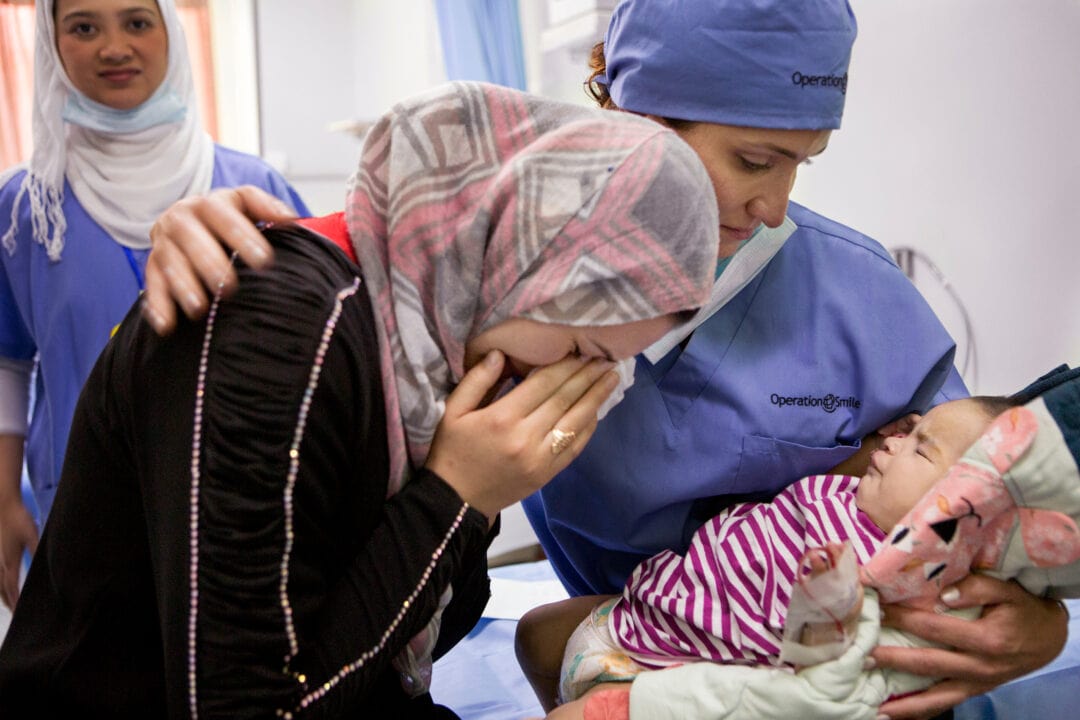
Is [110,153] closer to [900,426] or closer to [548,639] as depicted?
[548,639]

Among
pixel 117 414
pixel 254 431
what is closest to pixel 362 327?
pixel 254 431

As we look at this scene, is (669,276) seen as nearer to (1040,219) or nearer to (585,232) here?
(585,232)

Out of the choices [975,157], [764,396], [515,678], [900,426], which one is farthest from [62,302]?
[975,157]

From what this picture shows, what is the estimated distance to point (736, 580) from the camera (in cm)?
124

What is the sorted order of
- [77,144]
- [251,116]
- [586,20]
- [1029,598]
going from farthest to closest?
[251,116], [586,20], [77,144], [1029,598]

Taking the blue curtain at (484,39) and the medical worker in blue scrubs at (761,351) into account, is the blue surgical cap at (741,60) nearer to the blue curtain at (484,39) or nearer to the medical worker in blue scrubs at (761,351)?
the medical worker in blue scrubs at (761,351)

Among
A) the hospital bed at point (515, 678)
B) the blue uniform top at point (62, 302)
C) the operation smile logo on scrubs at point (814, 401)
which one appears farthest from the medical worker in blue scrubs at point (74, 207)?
the operation smile logo on scrubs at point (814, 401)

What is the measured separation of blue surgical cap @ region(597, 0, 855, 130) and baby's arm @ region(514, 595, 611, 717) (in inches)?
30.0

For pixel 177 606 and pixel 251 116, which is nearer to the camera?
pixel 177 606

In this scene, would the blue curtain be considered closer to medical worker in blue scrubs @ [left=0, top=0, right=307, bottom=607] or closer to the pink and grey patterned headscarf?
medical worker in blue scrubs @ [left=0, top=0, right=307, bottom=607]

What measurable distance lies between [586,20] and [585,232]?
7.59 feet

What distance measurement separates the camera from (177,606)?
821 millimetres

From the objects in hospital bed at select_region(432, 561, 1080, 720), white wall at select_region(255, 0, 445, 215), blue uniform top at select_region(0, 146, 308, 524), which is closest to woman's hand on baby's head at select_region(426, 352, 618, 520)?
hospital bed at select_region(432, 561, 1080, 720)

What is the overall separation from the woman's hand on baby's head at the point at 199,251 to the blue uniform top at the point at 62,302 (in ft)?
3.86
